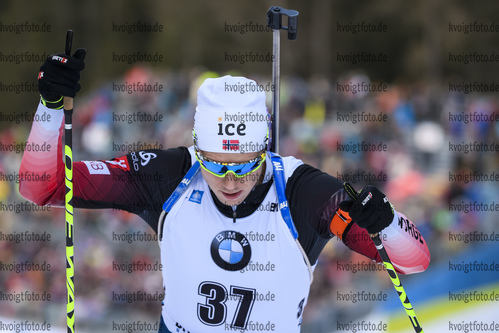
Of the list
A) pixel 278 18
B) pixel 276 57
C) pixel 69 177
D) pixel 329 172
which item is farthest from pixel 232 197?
pixel 329 172

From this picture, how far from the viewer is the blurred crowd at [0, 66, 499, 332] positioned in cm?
683

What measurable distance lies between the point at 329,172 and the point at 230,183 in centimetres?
584

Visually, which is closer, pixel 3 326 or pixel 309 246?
pixel 309 246

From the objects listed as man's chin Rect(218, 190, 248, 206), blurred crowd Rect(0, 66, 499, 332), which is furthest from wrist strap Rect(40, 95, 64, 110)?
blurred crowd Rect(0, 66, 499, 332)

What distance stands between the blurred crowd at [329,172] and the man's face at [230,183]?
167 inches

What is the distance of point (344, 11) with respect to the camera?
22.3m

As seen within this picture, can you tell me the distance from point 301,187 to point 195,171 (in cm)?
48

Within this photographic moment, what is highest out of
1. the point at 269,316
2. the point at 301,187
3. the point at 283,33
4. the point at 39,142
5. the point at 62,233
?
the point at 283,33

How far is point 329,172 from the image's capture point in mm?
8219

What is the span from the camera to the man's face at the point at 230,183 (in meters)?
2.51

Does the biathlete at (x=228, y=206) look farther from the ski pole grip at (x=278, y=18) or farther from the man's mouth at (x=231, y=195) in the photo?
the ski pole grip at (x=278, y=18)

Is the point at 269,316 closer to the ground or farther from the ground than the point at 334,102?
closer to the ground

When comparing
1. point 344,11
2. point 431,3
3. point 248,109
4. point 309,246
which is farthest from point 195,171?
point 344,11

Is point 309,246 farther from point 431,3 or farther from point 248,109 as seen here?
point 431,3
